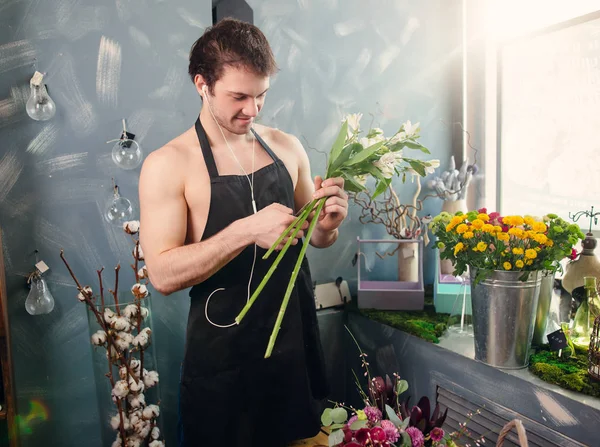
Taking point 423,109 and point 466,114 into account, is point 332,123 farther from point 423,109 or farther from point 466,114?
point 466,114

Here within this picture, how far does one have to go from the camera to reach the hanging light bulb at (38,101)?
196 centimetres

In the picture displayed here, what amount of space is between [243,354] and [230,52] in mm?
1003

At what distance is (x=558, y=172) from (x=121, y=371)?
6.96 ft

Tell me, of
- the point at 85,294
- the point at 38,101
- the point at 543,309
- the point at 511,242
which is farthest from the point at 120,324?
the point at 543,309

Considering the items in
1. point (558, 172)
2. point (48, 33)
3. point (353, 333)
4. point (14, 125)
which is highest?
point (48, 33)

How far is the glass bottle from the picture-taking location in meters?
1.85

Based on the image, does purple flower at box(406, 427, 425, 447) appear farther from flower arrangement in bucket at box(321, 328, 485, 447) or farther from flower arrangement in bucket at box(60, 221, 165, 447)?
flower arrangement in bucket at box(60, 221, 165, 447)

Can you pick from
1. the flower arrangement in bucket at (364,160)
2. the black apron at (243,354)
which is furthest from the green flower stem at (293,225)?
the black apron at (243,354)

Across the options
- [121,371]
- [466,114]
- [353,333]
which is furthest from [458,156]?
[121,371]

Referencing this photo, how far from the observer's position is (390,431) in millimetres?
1198

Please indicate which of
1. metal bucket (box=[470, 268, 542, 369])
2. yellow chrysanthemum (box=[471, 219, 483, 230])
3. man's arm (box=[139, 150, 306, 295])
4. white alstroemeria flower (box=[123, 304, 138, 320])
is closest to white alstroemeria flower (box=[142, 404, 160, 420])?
white alstroemeria flower (box=[123, 304, 138, 320])

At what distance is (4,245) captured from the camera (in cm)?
203

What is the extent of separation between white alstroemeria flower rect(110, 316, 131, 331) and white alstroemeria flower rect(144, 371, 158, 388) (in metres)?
0.22

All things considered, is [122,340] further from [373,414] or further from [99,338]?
[373,414]
